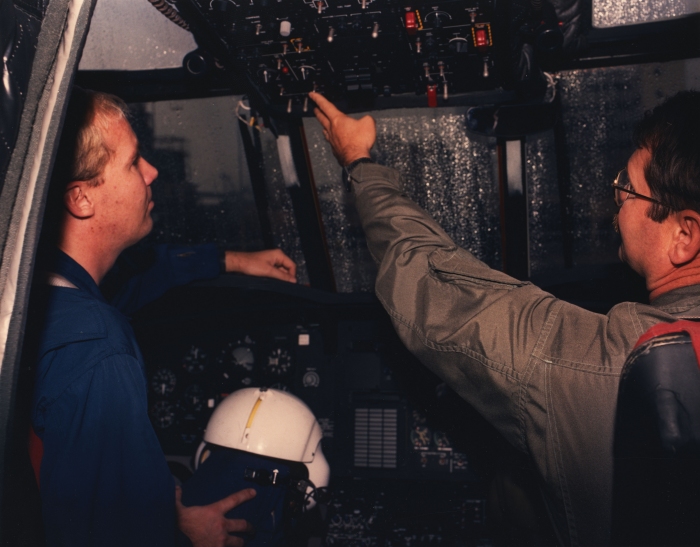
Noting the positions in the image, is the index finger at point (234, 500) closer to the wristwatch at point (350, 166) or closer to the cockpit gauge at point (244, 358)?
the cockpit gauge at point (244, 358)

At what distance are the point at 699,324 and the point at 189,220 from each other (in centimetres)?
245

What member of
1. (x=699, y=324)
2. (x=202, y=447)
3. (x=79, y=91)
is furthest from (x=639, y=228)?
(x=202, y=447)

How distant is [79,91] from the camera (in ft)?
3.78

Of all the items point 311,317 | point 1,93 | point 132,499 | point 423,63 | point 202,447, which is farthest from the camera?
point 311,317

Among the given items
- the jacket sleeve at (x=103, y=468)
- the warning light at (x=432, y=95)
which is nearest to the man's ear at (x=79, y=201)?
the jacket sleeve at (x=103, y=468)

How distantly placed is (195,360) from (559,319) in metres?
1.62

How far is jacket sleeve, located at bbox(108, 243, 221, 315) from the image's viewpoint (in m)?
1.79

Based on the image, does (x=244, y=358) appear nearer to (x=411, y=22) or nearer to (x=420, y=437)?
(x=420, y=437)

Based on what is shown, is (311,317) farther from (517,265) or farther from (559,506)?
(559,506)

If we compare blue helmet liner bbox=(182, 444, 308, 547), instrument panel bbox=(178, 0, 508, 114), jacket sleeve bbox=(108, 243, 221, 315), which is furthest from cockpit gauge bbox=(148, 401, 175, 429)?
instrument panel bbox=(178, 0, 508, 114)

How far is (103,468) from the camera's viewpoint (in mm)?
1018

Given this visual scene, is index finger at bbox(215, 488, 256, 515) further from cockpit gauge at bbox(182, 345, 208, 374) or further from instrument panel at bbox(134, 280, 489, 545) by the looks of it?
cockpit gauge at bbox(182, 345, 208, 374)

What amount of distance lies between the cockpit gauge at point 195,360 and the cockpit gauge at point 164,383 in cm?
7

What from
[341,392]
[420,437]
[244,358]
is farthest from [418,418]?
[244,358]
